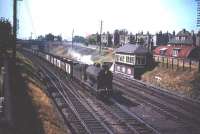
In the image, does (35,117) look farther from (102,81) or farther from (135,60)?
(135,60)

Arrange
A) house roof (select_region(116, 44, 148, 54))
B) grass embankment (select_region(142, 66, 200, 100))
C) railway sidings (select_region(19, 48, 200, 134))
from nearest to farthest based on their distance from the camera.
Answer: railway sidings (select_region(19, 48, 200, 134))
grass embankment (select_region(142, 66, 200, 100))
house roof (select_region(116, 44, 148, 54))

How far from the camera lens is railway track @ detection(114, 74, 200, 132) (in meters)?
24.4

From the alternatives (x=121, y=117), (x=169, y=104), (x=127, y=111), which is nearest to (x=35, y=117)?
(x=121, y=117)

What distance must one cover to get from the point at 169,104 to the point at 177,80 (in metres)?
12.8

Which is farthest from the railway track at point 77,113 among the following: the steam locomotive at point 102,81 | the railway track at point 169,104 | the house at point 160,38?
the house at point 160,38

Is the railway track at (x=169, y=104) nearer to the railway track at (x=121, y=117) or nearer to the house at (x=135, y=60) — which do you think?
the railway track at (x=121, y=117)

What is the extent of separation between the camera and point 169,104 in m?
30.2

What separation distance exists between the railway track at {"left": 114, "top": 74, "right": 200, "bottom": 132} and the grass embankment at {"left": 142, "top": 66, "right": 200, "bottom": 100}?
3.21 metres

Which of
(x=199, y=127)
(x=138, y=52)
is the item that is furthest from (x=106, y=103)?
(x=138, y=52)

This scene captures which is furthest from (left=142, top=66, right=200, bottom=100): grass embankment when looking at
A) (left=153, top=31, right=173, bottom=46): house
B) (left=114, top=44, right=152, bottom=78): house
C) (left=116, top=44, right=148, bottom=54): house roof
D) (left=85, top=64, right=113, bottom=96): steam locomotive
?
(left=153, top=31, right=173, bottom=46): house

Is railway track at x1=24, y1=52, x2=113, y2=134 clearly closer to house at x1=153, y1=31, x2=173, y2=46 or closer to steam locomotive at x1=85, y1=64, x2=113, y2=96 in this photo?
steam locomotive at x1=85, y1=64, x2=113, y2=96

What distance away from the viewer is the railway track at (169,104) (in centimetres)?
2442

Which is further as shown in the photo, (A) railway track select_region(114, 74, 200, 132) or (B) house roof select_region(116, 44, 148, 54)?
(B) house roof select_region(116, 44, 148, 54)

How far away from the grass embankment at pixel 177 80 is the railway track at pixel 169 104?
3209 mm
